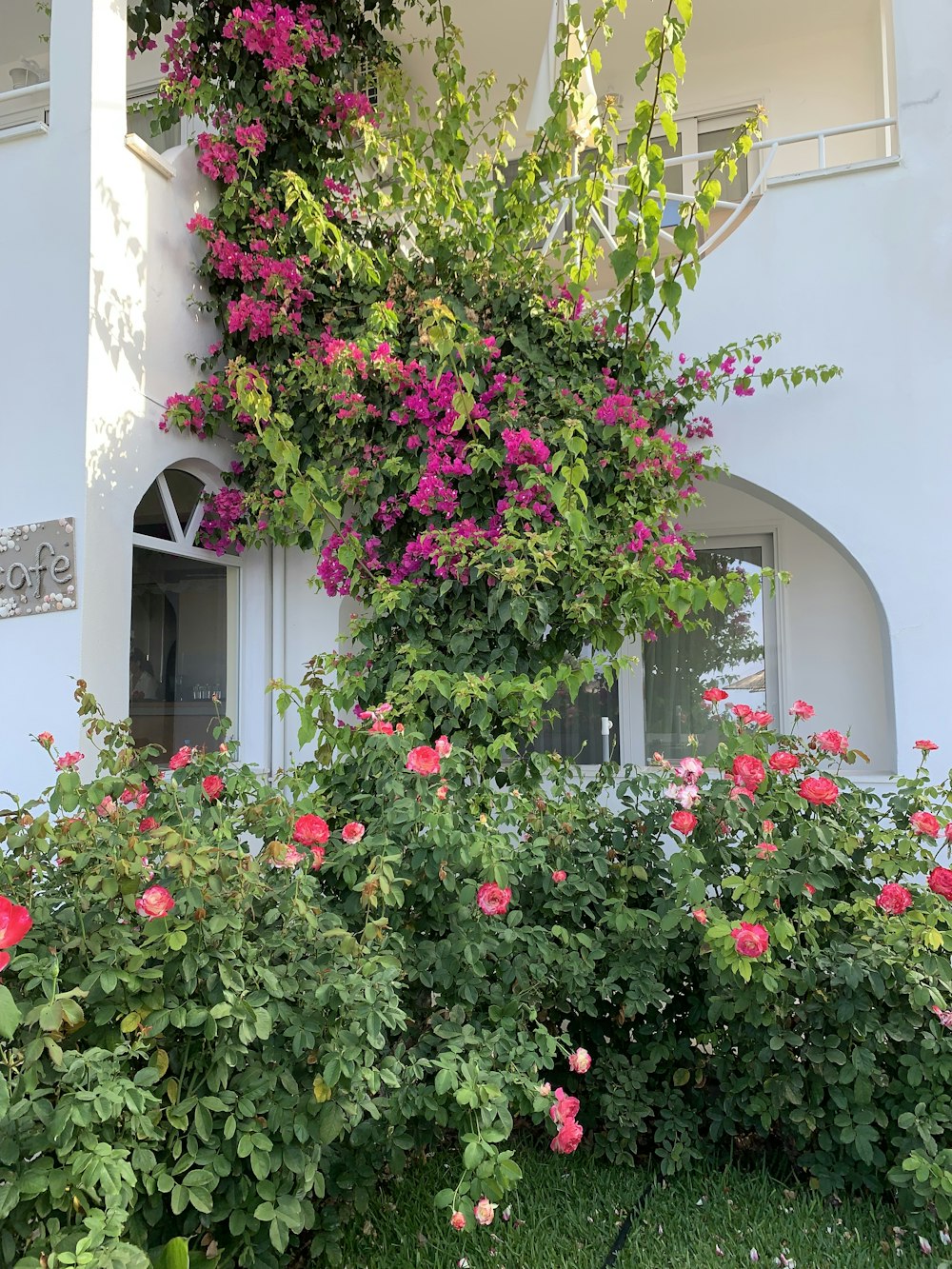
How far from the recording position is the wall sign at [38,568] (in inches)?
148

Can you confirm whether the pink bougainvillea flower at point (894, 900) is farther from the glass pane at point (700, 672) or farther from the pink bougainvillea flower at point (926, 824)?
the glass pane at point (700, 672)

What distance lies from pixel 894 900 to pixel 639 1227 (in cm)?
110

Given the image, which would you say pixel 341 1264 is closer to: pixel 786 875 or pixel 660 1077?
pixel 660 1077

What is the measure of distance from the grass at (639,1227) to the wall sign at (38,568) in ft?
8.87

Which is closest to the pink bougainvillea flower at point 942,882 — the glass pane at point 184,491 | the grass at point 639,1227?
the grass at point 639,1227

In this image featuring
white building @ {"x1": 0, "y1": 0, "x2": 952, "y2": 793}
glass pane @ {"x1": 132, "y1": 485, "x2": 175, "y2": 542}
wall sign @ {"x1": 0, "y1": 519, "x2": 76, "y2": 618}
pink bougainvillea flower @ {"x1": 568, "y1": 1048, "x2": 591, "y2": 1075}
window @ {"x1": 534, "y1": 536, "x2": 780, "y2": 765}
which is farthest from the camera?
window @ {"x1": 534, "y1": 536, "x2": 780, "y2": 765}

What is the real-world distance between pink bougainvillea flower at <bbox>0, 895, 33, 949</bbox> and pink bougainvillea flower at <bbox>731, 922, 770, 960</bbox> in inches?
61.4

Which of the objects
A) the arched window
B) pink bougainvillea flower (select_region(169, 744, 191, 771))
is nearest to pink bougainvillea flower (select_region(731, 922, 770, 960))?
pink bougainvillea flower (select_region(169, 744, 191, 771))

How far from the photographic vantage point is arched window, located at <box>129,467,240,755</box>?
440 centimetres

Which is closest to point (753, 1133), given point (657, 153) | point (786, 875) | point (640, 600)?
point (786, 875)

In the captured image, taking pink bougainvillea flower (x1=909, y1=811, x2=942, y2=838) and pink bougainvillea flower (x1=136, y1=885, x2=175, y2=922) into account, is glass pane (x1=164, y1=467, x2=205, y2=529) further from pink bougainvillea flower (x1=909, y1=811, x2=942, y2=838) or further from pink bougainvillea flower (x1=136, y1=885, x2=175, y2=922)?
pink bougainvillea flower (x1=909, y1=811, x2=942, y2=838)

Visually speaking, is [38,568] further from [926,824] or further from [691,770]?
[926,824]

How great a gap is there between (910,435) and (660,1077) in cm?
328

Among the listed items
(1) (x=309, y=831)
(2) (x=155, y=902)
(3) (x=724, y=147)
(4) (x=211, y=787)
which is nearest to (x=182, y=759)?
(4) (x=211, y=787)
